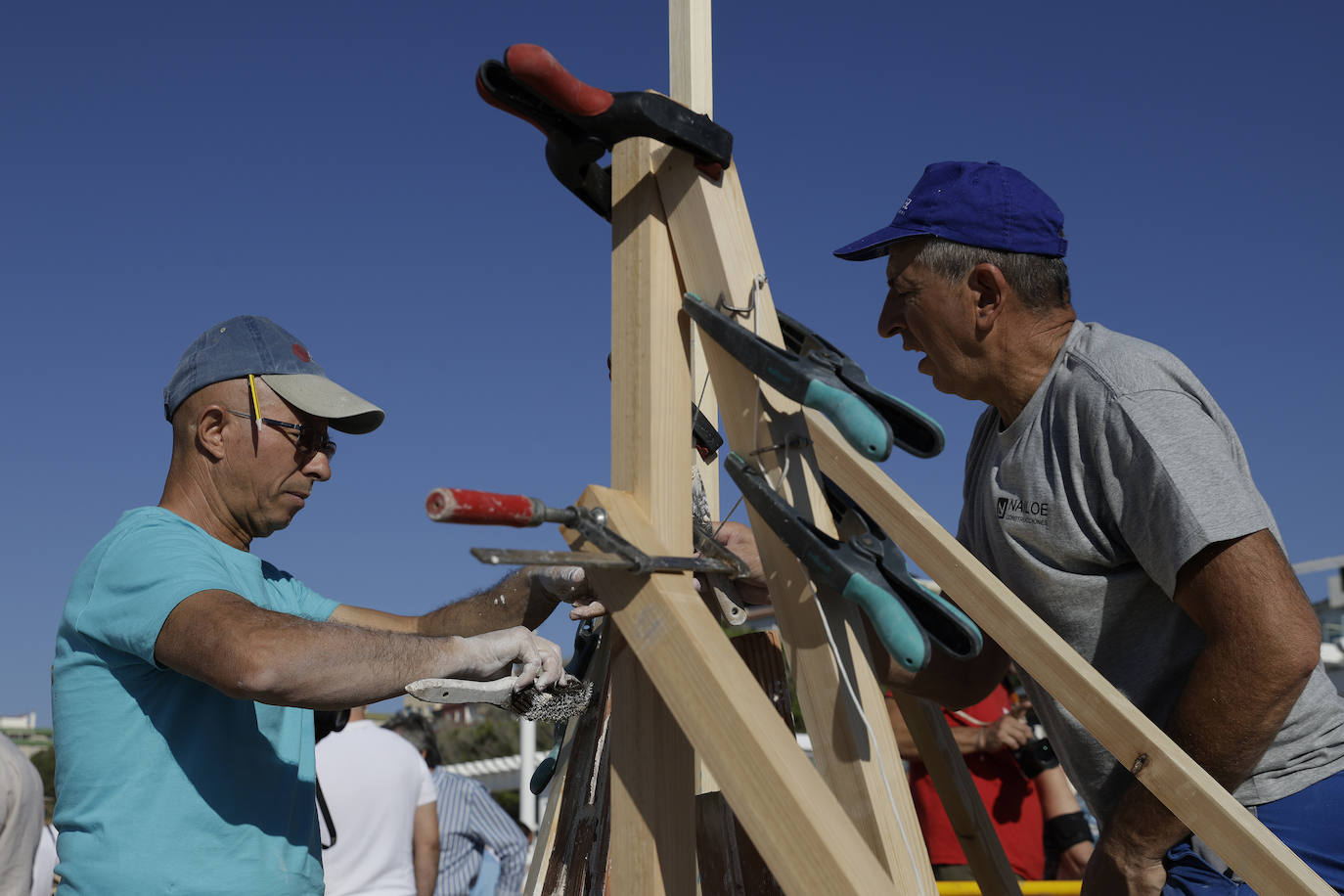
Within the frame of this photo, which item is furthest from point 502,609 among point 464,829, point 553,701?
point 464,829

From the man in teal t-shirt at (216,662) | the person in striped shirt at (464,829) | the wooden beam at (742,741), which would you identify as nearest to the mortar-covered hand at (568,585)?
the man in teal t-shirt at (216,662)

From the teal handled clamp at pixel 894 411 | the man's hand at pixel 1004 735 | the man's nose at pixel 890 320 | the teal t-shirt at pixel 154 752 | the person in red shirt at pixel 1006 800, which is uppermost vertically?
the man's nose at pixel 890 320

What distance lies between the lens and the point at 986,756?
4.29m

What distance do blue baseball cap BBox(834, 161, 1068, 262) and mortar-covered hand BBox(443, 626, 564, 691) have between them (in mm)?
1058

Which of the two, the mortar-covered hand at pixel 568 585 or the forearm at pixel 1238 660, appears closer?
the forearm at pixel 1238 660

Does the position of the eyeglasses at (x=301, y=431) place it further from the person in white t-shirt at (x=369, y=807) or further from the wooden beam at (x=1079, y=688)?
the person in white t-shirt at (x=369, y=807)

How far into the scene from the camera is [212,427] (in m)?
2.28

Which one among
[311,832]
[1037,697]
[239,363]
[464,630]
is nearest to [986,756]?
[1037,697]

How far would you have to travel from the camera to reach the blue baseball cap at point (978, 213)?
2.17 m

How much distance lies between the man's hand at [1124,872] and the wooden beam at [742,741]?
85cm

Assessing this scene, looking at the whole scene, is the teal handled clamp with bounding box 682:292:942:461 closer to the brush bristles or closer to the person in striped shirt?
the brush bristles

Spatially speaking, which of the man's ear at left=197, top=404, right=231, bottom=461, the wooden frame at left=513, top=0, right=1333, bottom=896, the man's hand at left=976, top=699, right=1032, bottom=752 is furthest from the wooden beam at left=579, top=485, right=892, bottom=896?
the man's hand at left=976, top=699, right=1032, bottom=752

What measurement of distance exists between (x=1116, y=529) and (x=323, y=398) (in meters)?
1.59

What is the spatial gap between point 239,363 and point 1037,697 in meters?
1.75
